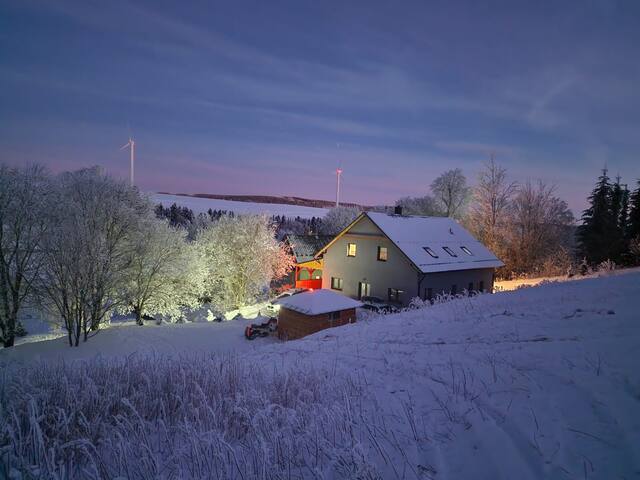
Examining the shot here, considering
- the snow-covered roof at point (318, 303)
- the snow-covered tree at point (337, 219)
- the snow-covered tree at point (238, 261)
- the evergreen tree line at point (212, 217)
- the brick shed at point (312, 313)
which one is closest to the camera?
the snow-covered roof at point (318, 303)

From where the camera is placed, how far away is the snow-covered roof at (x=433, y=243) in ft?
94.8

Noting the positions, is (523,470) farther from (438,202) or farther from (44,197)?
(438,202)

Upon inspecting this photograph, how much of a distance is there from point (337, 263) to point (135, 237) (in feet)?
57.1

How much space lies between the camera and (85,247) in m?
22.0

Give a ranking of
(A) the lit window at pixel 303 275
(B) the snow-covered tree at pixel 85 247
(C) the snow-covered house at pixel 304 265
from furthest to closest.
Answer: (A) the lit window at pixel 303 275, (C) the snow-covered house at pixel 304 265, (B) the snow-covered tree at pixel 85 247

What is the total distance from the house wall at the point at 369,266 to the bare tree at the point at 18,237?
73.5 feet

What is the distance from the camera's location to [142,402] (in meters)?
5.32

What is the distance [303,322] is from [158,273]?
15.2 meters

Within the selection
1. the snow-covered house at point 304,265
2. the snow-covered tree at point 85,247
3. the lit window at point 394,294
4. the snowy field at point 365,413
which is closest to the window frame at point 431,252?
the lit window at point 394,294

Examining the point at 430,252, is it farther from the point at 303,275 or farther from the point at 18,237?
the point at 18,237

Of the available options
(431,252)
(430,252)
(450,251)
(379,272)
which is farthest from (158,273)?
(450,251)

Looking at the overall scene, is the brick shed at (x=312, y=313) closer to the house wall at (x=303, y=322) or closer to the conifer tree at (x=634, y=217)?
the house wall at (x=303, y=322)

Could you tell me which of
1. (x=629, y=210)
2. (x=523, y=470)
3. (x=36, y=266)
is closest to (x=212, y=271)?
(x=36, y=266)

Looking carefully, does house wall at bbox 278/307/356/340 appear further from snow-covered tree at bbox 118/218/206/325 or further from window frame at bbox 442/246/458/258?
snow-covered tree at bbox 118/218/206/325
